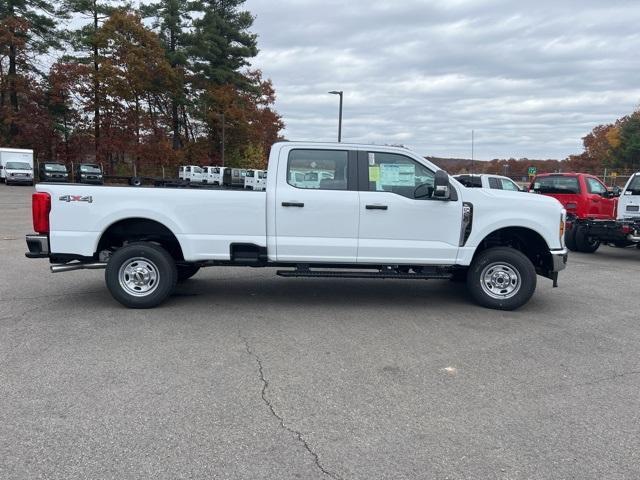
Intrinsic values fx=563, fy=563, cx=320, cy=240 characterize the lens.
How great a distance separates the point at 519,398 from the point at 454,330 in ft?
6.15

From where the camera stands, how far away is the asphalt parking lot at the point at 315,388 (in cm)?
339

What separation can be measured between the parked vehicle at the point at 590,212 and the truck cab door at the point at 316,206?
802cm

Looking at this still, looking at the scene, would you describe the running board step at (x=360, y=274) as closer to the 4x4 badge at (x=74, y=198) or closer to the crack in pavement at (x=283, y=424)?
the crack in pavement at (x=283, y=424)

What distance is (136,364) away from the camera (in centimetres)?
495

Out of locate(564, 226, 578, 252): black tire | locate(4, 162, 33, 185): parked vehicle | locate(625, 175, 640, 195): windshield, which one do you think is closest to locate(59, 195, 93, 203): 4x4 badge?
locate(564, 226, 578, 252): black tire

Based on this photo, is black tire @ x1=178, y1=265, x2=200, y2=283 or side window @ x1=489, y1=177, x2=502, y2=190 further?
side window @ x1=489, y1=177, x2=502, y2=190

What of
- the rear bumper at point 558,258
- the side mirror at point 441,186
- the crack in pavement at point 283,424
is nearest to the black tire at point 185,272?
the crack in pavement at point 283,424

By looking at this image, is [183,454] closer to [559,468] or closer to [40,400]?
[40,400]

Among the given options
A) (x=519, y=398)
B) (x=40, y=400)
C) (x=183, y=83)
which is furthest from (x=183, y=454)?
(x=183, y=83)

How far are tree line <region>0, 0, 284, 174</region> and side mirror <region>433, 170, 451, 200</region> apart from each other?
138 ft

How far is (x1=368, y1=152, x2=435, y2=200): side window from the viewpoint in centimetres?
694

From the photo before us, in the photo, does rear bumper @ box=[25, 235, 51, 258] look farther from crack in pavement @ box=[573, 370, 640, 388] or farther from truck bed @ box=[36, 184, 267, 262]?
crack in pavement @ box=[573, 370, 640, 388]

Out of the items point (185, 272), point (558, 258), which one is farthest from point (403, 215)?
point (185, 272)

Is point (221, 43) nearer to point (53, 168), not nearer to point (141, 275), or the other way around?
point (53, 168)
